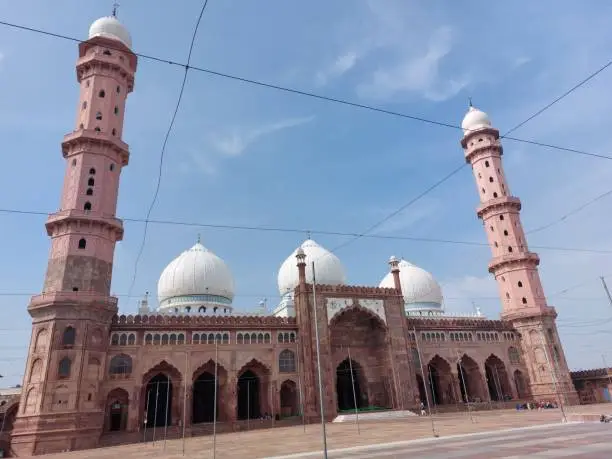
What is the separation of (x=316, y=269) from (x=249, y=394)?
1355 centimetres

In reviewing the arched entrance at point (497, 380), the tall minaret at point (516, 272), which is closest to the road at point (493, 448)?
the tall minaret at point (516, 272)

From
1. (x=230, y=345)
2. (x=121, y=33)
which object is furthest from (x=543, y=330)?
(x=121, y=33)

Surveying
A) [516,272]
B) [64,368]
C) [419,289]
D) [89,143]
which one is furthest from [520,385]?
[89,143]

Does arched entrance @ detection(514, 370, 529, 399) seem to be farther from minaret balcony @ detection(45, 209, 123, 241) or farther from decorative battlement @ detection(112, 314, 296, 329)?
minaret balcony @ detection(45, 209, 123, 241)

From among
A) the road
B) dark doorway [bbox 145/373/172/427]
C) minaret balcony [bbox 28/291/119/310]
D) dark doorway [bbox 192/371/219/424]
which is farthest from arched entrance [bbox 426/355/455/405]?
minaret balcony [bbox 28/291/119/310]

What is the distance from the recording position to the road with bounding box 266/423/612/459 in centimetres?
1020

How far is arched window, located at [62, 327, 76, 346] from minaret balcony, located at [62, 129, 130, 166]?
1224cm

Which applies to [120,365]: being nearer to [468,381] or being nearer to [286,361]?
[286,361]

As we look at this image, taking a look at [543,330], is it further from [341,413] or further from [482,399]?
[341,413]

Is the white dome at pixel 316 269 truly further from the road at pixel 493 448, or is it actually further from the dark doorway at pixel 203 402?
the road at pixel 493 448

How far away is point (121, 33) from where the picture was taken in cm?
3384

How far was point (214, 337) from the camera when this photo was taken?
30594 millimetres

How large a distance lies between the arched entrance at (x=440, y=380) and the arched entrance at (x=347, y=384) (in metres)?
6.46

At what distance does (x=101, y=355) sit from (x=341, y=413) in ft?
55.7
